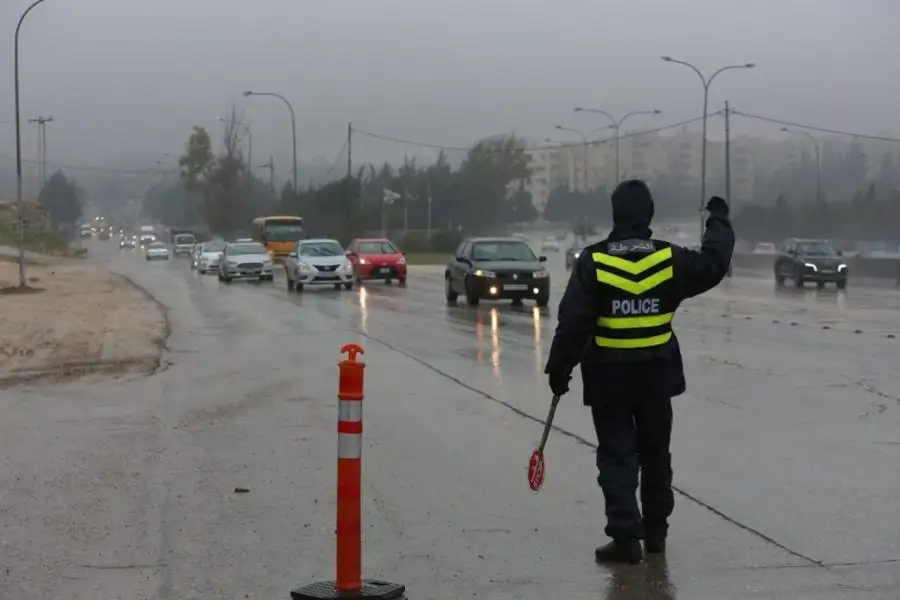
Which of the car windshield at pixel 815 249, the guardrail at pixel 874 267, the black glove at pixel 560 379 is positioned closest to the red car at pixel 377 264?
the guardrail at pixel 874 267

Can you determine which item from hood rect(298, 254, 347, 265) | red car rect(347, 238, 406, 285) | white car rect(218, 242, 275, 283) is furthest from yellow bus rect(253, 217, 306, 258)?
hood rect(298, 254, 347, 265)

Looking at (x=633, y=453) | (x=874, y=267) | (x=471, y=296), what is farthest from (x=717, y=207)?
(x=874, y=267)

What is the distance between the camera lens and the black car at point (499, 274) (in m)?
29.5

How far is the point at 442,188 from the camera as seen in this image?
100m

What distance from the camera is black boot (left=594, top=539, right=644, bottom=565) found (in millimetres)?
6602

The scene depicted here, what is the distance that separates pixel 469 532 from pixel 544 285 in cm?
2242

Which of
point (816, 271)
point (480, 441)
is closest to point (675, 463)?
point (480, 441)

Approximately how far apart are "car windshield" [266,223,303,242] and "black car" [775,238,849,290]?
3135 cm

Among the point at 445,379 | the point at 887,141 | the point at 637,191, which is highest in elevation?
the point at 887,141

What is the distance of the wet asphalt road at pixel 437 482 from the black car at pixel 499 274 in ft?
37.0

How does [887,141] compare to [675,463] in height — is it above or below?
above

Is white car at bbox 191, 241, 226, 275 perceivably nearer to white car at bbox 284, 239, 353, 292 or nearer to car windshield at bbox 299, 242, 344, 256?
car windshield at bbox 299, 242, 344, 256

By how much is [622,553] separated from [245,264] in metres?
40.4

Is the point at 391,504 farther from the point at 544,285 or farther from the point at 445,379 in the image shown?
the point at 544,285
